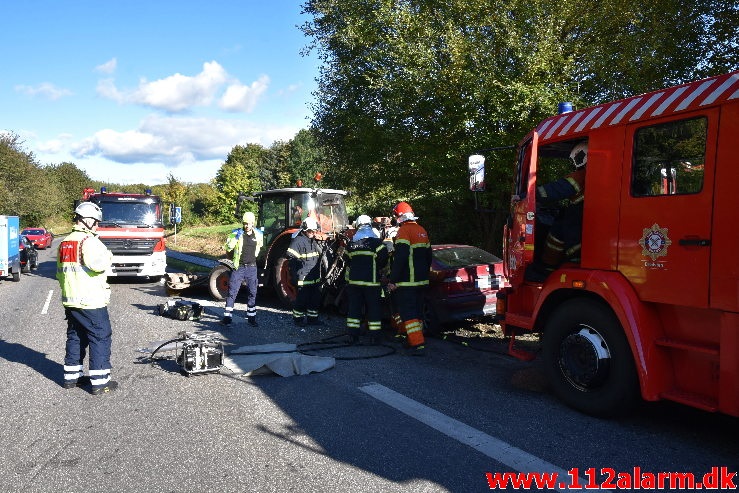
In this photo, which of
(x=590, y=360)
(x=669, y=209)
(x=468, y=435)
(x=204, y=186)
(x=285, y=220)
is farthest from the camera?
(x=204, y=186)

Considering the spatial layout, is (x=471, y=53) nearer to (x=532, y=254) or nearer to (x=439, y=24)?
(x=439, y=24)

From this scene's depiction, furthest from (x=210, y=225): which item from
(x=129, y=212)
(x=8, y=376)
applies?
(x=8, y=376)

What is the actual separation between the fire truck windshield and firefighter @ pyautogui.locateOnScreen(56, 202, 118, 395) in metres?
9.28

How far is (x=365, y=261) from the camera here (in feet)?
25.8

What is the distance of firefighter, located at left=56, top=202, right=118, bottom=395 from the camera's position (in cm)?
561

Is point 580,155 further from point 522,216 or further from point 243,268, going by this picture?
point 243,268

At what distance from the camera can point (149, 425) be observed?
15.4 feet

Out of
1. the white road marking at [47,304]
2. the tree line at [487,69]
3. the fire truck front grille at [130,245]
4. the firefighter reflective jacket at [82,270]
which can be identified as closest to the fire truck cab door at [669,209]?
the firefighter reflective jacket at [82,270]

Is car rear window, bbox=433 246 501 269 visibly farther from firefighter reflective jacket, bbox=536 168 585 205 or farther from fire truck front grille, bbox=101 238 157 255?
fire truck front grille, bbox=101 238 157 255

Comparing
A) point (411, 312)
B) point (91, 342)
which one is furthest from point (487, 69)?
point (91, 342)

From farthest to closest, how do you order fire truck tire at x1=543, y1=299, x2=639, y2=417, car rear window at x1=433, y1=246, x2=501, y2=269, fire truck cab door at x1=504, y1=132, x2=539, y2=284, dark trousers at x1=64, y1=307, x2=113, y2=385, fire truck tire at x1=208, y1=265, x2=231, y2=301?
1. fire truck tire at x1=208, y1=265, x2=231, y2=301
2. car rear window at x1=433, y1=246, x2=501, y2=269
3. dark trousers at x1=64, y1=307, x2=113, y2=385
4. fire truck cab door at x1=504, y1=132, x2=539, y2=284
5. fire truck tire at x1=543, y1=299, x2=639, y2=417

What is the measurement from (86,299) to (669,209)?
5.29 m

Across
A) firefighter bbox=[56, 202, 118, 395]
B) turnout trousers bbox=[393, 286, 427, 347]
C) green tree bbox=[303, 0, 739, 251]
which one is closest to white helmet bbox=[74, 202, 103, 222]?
firefighter bbox=[56, 202, 118, 395]

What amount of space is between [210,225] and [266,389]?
1657 inches
